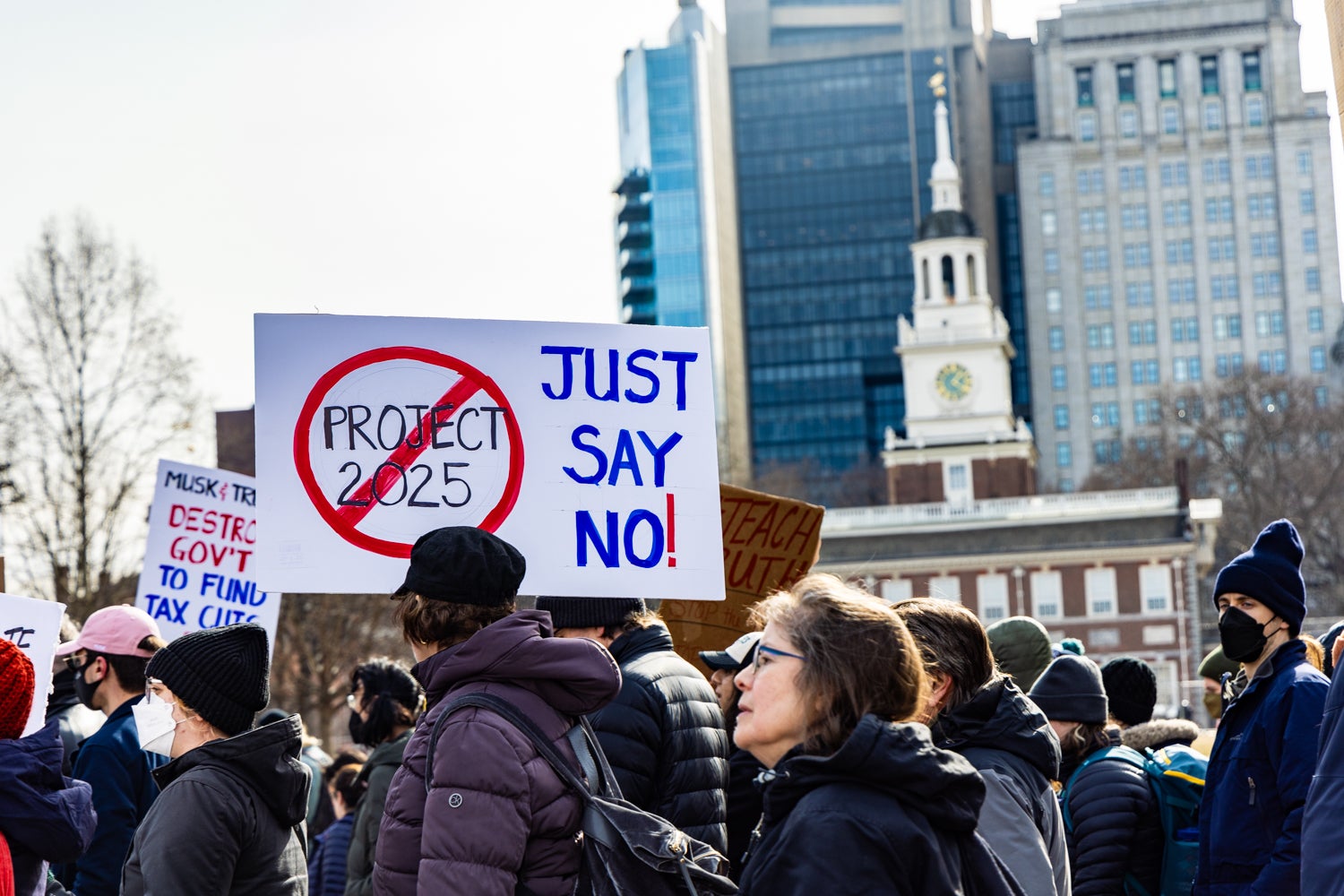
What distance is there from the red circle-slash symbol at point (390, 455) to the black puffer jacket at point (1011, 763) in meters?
1.46

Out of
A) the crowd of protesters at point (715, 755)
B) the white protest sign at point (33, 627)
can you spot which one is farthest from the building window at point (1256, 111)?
the white protest sign at point (33, 627)

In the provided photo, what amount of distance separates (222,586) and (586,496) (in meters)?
4.34

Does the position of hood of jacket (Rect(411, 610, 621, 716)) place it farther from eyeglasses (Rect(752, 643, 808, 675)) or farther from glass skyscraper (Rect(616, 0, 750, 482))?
glass skyscraper (Rect(616, 0, 750, 482))

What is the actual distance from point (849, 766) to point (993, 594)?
67960 mm

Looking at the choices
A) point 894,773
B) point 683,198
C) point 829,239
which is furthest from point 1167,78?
point 894,773

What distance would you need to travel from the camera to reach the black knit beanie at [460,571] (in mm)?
4094

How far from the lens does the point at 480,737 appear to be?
3824 mm

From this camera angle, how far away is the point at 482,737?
3.83 metres

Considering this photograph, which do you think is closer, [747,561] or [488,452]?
[488,452]

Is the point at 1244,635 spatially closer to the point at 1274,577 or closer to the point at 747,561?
the point at 1274,577

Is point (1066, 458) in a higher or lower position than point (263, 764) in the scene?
higher

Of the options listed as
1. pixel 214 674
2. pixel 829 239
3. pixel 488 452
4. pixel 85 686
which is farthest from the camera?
pixel 829 239

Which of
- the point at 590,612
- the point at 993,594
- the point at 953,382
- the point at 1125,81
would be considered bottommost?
the point at 993,594

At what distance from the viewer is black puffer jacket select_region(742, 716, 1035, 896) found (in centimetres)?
293
